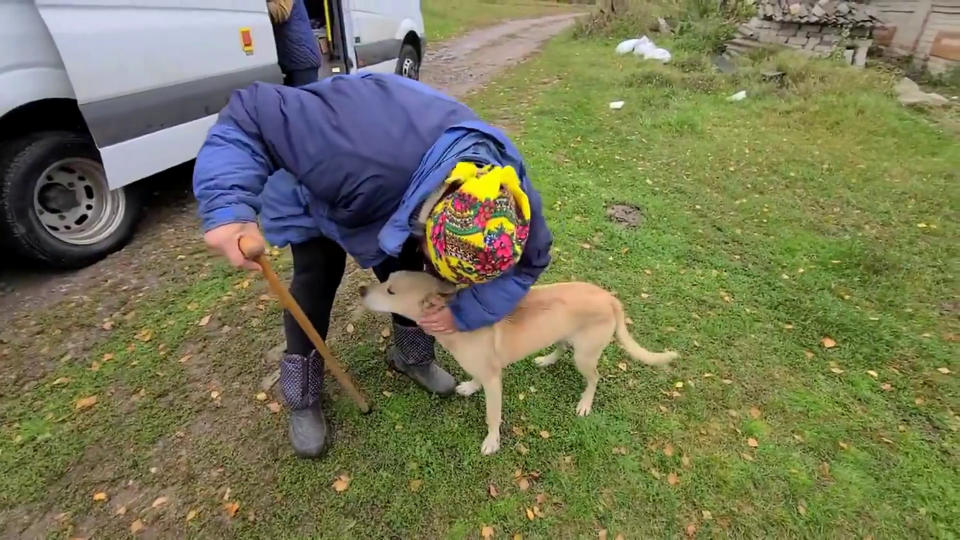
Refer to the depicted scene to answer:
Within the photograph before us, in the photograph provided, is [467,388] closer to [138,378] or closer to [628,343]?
[628,343]

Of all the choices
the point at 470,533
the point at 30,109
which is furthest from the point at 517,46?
the point at 470,533

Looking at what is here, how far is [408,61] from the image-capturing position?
809cm

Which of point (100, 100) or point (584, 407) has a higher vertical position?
point (100, 100)

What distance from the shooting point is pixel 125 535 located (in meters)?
2.29

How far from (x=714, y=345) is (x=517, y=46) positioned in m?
11.9

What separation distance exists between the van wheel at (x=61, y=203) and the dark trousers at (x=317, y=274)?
7.65ft

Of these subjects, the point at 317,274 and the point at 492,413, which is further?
the point at 492,413

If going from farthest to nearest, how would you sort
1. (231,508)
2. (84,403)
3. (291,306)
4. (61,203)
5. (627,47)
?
(627,47) < (61,203) < (84,403) < (231,508) < (291,306)

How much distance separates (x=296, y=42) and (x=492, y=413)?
3.90 m

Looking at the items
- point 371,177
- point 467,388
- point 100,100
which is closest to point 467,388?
point 467,388

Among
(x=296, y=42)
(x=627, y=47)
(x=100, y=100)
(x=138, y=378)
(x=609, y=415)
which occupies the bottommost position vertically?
(x=609, y=415)

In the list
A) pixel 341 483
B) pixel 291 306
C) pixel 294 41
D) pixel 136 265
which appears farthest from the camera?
pixel 294 41

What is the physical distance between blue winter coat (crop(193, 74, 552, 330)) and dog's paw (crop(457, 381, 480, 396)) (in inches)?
53.0

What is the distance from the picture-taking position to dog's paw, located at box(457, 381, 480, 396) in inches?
116
